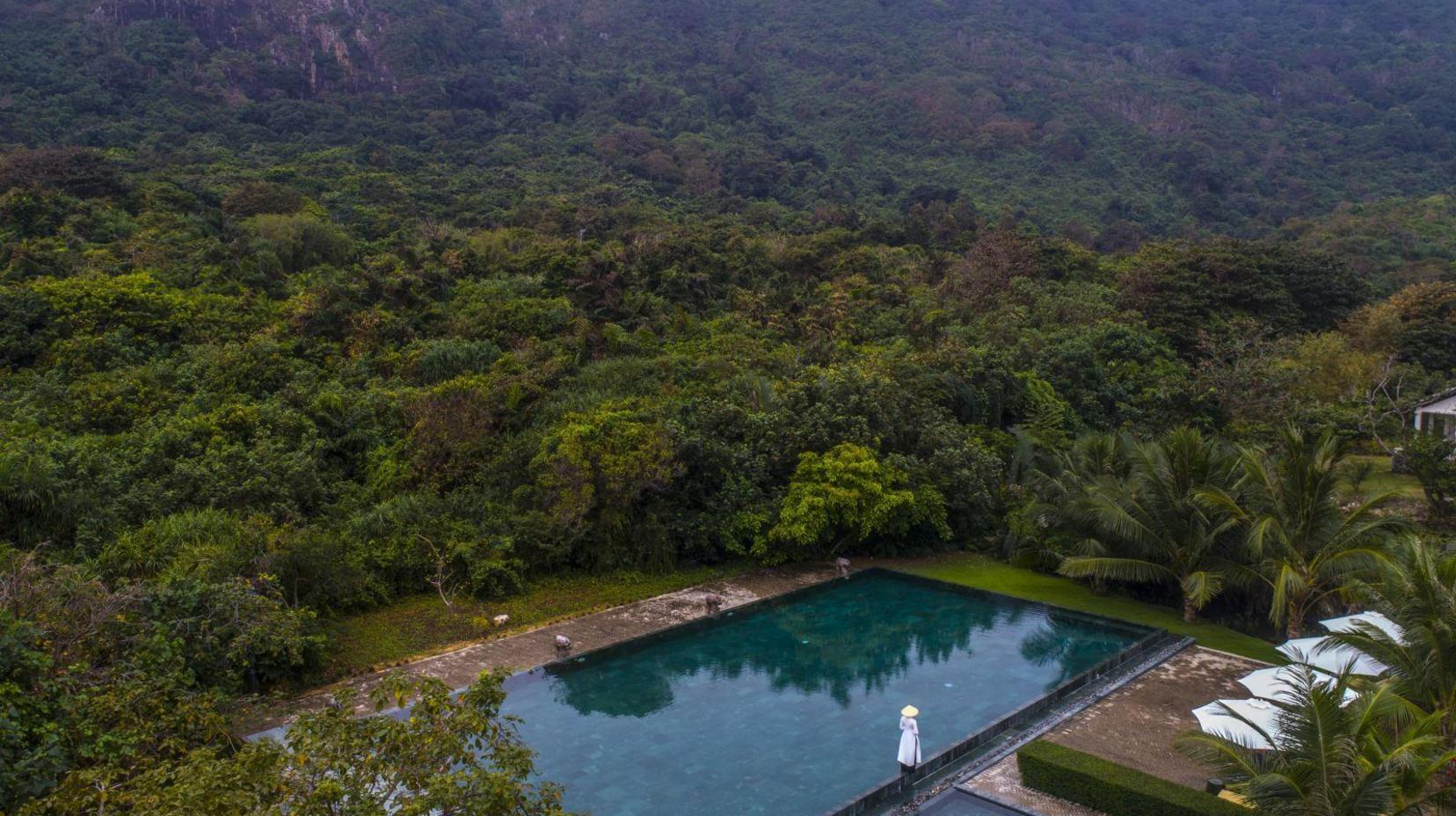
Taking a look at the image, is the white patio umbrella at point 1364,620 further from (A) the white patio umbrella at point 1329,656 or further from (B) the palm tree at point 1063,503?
(B) the palm tree at point 1063,503

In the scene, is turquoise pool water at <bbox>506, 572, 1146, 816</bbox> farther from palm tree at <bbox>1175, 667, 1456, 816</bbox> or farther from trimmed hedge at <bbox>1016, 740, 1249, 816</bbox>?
palm tree at <bbox>1175, 667, 1456, 816</bbox>

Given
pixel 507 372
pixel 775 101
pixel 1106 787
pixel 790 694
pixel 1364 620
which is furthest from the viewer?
pixel 775 101

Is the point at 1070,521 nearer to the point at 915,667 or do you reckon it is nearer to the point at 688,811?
the point at 915,667

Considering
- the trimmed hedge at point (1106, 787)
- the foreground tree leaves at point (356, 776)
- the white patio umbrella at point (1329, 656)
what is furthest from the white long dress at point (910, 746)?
the foreground tree leaves at point (356, 776)

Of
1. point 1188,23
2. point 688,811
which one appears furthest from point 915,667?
point 1188,23

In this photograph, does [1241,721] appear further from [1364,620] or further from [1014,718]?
[1364,620]

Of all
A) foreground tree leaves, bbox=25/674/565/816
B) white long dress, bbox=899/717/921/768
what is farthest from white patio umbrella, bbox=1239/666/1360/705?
foreground tree leaves, bbox=25/674/565/816

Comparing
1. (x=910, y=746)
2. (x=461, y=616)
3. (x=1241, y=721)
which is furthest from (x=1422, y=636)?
(x=461, y=616)
